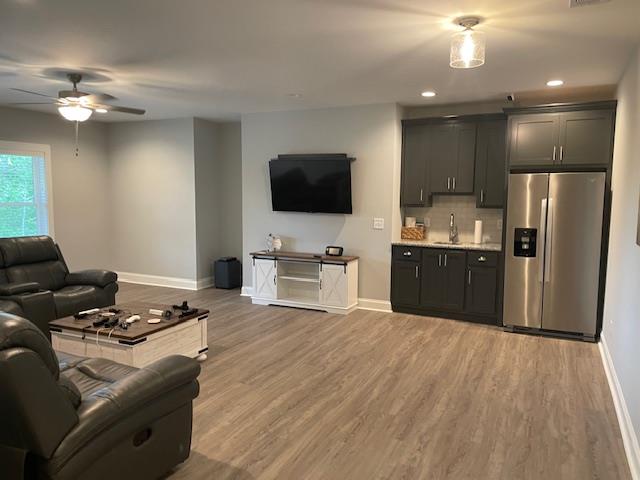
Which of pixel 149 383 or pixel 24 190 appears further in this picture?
pixel 24 190

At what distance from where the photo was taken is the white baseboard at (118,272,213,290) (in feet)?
25.0

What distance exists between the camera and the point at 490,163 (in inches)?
223

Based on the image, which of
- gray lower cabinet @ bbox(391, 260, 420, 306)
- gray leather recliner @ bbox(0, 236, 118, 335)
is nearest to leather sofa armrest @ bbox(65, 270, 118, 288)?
gray leather recliner @ bbox(0, 236, 118, 335)

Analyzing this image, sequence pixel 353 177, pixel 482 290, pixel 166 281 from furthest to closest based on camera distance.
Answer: pixel 166 281, pixel 353 177, pixel 482 290

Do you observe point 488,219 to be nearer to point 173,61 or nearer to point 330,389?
point 330,389

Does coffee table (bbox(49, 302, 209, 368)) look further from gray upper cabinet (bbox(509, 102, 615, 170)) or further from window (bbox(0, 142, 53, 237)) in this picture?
gray upper cabinet (bbox(509, 102, 615, 170))

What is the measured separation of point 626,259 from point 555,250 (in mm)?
1376

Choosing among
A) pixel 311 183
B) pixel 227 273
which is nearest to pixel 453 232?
pixel 311 183

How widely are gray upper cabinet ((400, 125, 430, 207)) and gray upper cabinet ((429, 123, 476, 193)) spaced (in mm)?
90

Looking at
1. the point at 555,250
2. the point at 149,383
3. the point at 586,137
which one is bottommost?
the point at 149,383

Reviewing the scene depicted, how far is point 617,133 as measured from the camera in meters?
4.72

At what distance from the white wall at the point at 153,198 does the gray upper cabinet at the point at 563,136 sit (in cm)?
472

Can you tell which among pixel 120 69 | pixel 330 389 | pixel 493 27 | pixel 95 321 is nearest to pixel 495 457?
pixel 330 389

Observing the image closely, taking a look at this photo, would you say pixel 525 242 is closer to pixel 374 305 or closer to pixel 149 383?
pixel 374 305
